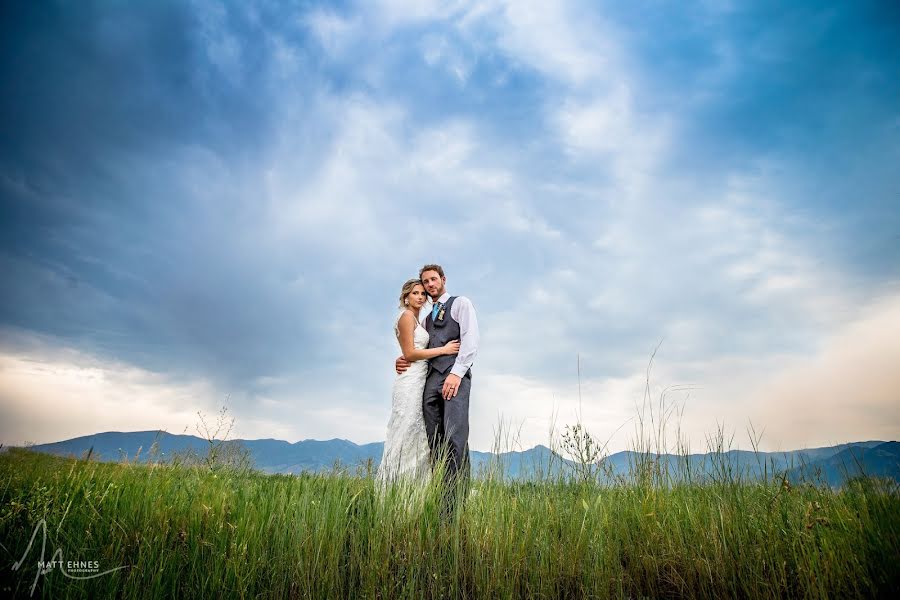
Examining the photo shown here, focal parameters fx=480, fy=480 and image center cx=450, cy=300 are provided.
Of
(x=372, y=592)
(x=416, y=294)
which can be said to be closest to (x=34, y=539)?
(x=372, y=592)

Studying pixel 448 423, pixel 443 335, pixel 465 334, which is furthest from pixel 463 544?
pixel 443 335

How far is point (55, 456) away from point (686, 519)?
1716cm

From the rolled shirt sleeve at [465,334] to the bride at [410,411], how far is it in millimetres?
170

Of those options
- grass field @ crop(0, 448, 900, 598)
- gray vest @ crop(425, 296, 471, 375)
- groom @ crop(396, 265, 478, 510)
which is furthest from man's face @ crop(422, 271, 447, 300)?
grass field @ crop(0, 448, 900, 598)

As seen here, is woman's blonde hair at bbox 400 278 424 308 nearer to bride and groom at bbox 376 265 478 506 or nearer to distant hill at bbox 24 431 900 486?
bride and groom at bbox 376 265 478 506

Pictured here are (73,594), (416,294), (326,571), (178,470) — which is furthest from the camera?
(416,294)

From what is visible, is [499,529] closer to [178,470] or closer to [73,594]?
[73,594]

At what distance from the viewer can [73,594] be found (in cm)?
336

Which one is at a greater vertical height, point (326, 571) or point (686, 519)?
point (686, 519)

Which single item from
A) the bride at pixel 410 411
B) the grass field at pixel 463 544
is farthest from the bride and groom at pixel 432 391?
the grass field at pixel 463 544

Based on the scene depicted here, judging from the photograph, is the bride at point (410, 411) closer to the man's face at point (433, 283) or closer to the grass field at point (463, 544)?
the man's face at point (433, 283)

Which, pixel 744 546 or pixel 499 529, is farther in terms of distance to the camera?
pixel 499 529

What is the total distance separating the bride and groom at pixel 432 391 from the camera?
18.4 feet

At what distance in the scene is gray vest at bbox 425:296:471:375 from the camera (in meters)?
5.92
